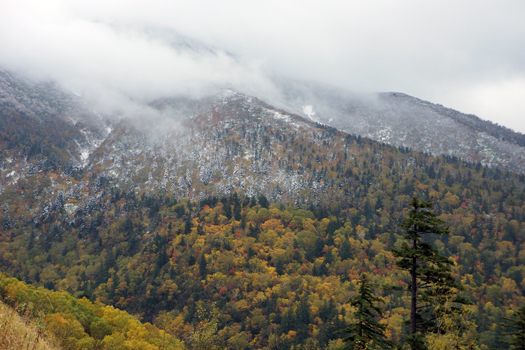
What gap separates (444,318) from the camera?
62.3ft

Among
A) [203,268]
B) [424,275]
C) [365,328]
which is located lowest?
[203,268]

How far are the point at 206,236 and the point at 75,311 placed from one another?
130016mm

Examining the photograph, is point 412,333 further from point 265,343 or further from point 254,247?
point 254,247

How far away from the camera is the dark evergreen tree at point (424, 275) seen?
20.5 metres

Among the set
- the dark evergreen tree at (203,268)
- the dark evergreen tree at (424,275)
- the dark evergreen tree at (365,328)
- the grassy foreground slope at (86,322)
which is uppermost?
the dark evergreen tree at (424,275)

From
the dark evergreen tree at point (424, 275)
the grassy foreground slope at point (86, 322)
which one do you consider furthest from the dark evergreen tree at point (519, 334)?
the grassy foreground slope at point (86, 322)

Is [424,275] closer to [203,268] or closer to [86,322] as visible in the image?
[86,322]

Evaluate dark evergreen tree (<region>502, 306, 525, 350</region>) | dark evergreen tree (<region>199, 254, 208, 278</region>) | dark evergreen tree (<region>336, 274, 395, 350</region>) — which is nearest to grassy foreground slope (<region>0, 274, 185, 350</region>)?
dark evergreen tree (<region>336, 274, 395, 350</region>)

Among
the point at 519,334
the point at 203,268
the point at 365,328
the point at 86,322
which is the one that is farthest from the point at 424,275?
the point at 203,268

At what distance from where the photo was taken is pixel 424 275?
22297 mm

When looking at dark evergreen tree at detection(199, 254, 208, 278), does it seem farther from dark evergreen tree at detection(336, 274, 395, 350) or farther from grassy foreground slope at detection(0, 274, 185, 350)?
dark evergreen tree at detection(336, 274, 395, 350)

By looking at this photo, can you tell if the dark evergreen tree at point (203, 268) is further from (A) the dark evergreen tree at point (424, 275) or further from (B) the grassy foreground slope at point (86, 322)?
(A) the dark evergreen tree at point (424, 275)

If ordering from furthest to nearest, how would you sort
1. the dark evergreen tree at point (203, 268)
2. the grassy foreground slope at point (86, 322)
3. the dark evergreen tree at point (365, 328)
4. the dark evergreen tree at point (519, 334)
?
the dark evergreen tree at point (203, 268) < the grassy foreground slope at point (86, 322) < the dark evergreen tree at point (519, 334) < the dark evergreen tree at point (365, 328)

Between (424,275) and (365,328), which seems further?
(365,328)
